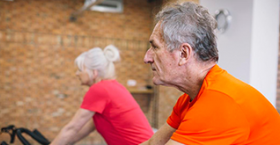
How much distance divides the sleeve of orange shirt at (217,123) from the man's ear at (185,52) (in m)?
0.15

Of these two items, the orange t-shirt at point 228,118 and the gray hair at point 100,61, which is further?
the gray hair at point 100,61

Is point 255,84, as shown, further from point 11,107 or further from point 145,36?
point 11,107

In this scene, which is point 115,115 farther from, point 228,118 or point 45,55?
point 45,55

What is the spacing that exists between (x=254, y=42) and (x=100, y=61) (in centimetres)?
131

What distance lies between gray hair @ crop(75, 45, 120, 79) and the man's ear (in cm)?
140

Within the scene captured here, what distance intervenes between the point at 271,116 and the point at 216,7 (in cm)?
202

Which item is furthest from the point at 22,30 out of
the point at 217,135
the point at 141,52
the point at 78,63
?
the point at 217,135

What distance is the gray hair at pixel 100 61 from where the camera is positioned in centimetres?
232

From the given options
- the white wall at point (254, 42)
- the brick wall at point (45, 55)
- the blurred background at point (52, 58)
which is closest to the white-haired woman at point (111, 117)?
the white wall at point (254, 42)

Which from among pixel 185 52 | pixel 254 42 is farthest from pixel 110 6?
pixel 185 52

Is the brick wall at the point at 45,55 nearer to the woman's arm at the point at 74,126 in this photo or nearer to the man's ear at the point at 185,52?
the woman's arm at the point at 74,126

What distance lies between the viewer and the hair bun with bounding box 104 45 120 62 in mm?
2332

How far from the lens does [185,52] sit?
939 millimetres

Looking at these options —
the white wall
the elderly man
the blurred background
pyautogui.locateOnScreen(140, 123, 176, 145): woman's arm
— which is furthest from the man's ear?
the blurred background
